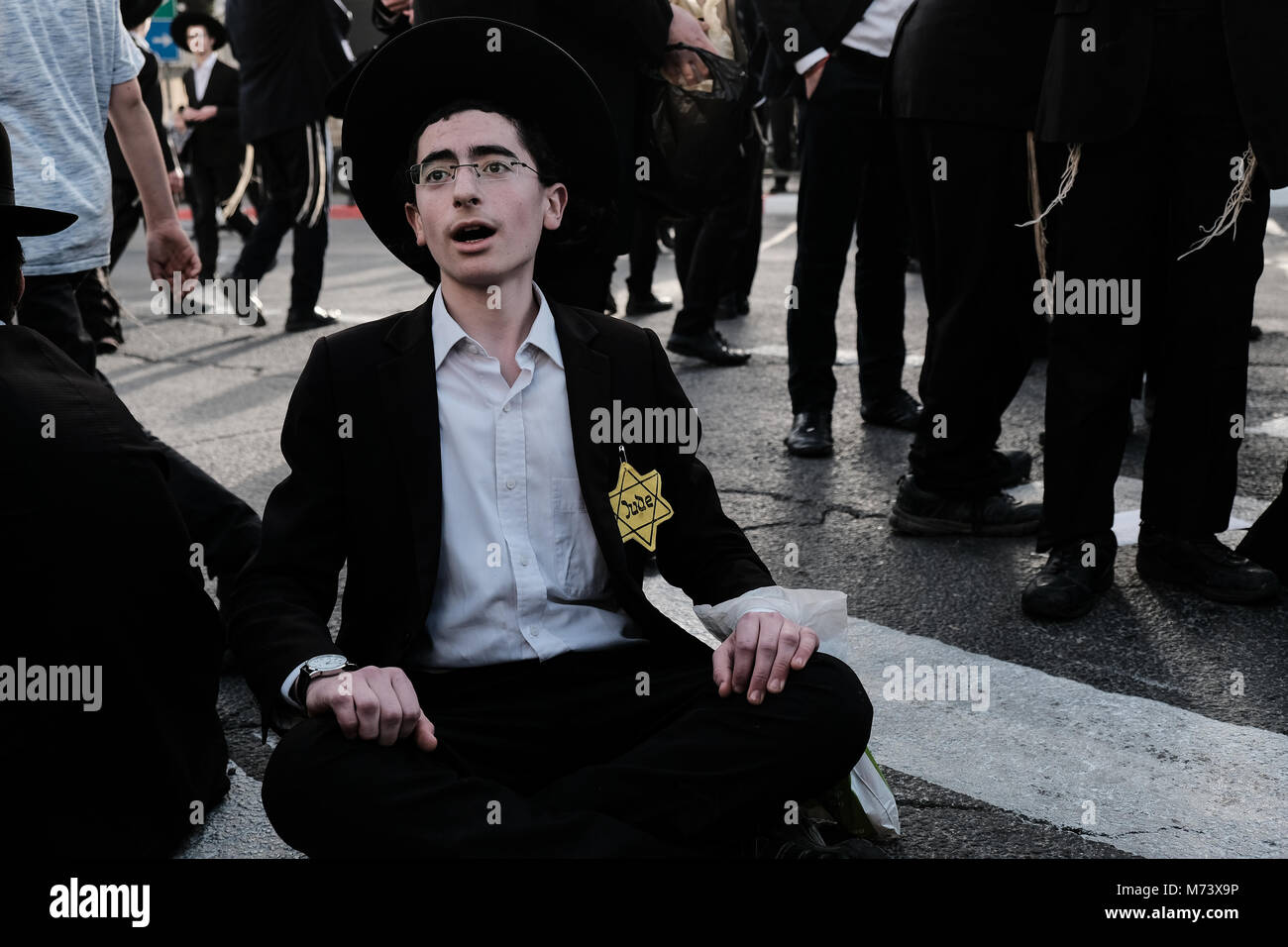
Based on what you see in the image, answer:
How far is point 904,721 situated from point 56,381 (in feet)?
5.81

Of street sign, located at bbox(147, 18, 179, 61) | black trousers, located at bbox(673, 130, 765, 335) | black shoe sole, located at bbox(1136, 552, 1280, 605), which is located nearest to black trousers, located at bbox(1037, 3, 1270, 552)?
black shoe sole, located at bbox(1136, 552, 1280, 605)

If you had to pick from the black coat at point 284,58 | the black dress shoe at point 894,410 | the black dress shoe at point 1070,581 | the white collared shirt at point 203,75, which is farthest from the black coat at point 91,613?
the white collared shirt at point 203,75

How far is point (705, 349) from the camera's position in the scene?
692cm

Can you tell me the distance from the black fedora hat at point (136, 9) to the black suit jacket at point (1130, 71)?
11.9 ft

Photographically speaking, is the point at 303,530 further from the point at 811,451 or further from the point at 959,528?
the point at 811,451

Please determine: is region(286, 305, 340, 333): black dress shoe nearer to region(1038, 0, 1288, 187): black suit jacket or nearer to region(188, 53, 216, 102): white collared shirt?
region(188, 53, 216, 102): white collared shirt

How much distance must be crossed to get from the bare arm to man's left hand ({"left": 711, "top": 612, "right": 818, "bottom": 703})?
2.27m

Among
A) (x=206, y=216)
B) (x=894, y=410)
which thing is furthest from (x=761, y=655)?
(x=206, y=216)

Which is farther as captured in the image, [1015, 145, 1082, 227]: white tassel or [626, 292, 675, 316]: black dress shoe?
[626, 292, 675, 316]: black dress shoe

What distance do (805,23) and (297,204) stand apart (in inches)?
167

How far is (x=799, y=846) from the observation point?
2359mm

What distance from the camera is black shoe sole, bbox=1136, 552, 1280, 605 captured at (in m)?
3.68

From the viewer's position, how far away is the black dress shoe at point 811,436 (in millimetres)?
5230
